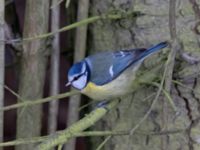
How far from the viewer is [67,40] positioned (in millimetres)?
1289

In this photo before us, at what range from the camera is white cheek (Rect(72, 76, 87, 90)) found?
1.02m

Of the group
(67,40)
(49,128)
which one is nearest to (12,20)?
(67,40)

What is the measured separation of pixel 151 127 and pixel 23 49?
0.92 feet

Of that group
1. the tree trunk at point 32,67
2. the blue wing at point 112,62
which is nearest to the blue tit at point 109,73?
the blue wing at point 112,62

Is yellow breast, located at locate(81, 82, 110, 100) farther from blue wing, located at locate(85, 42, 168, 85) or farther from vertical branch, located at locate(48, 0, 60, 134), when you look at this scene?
vertical branch, located at locate(48, 0, 60, 134)

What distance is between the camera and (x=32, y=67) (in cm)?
114

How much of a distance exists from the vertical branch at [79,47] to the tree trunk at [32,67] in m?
0.06

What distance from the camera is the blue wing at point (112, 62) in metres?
0.98

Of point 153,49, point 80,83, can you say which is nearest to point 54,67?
point 80,83

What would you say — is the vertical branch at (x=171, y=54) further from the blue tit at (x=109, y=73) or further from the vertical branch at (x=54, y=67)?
the vertical branch at (x=54, y=67)

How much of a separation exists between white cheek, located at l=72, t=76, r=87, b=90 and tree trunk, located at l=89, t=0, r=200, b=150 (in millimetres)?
93

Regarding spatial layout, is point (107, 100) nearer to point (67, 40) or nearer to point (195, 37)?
point (195, 37)

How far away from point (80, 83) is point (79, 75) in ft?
0.06

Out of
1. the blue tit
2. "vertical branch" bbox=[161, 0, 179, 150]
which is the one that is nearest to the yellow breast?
the blue tit
